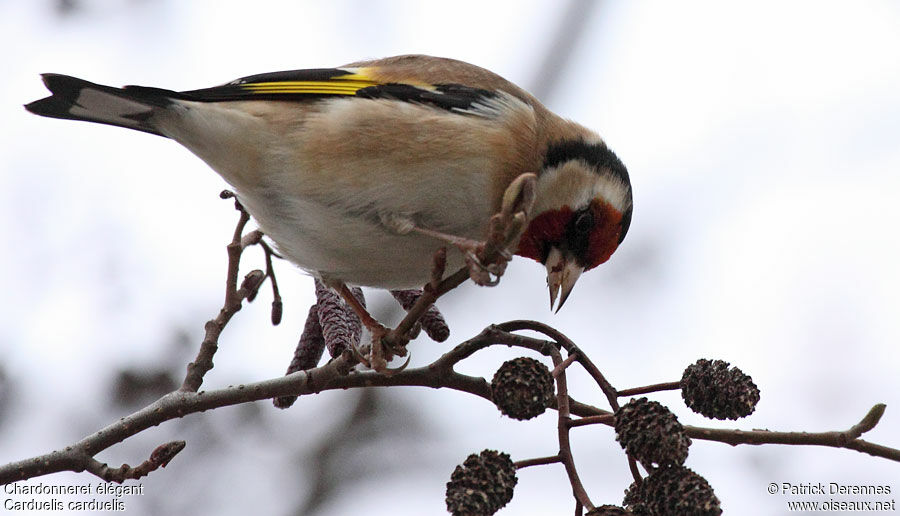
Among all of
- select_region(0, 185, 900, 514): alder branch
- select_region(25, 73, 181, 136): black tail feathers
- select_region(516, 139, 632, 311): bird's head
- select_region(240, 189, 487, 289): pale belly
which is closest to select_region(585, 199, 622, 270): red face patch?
select_region(516, 139, 632, 311): bird's head

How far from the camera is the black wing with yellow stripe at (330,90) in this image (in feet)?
9.45

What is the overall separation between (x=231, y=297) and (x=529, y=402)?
3.33 feet

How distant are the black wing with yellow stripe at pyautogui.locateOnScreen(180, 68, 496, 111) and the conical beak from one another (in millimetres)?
552

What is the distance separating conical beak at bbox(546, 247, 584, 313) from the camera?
295 cm

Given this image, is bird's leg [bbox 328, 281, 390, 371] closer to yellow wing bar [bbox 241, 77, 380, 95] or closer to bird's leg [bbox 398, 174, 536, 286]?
bird's leg [bbox 398, 174, 536, 286]

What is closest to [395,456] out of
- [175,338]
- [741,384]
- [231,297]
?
[175,338]

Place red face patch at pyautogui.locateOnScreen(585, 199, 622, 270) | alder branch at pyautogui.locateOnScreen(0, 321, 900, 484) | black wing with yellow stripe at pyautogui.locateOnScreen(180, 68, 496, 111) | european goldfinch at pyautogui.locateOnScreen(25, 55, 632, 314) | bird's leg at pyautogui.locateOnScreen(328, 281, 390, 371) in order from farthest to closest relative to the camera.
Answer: red face patch at pyautogui.locateOnScreen(585, 199, 622, 270) < black wing with yellow stripe at pyautogui.locateOnScreen(180, 68, 496, 111) < european goldfinch at pyautogui.locateOnScreen(25, 55, 632, 314) < bird's leg at pyautogui.locateOnScreen(328, 281, 390, 371) < alder branch at pyautogui.locateOnScreen(0, 321, 900, 484)

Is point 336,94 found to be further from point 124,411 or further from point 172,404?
point 124,411

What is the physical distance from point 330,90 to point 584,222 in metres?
0.91

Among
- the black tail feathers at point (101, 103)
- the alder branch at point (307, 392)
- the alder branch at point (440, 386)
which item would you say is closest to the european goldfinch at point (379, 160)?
the black tail feathers at point (101, 103)

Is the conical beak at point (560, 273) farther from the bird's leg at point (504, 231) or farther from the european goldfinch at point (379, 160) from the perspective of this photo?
the bird's leg at point (504, 231)

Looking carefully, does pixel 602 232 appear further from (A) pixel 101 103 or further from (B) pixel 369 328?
(A) pixel 101 103

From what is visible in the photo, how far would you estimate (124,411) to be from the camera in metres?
4.45

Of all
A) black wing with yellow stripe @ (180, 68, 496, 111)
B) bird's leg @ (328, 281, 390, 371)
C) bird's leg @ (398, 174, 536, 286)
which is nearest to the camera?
bird's leg @ (398, 174, 536, 286)
